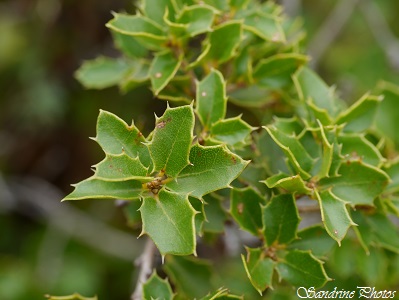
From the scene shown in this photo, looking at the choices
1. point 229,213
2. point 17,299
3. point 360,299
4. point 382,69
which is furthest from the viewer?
point 382,69

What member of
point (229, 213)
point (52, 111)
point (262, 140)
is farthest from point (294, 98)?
point (52, 111)

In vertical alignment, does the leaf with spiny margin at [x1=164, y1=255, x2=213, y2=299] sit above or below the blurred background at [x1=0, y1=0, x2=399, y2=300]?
above


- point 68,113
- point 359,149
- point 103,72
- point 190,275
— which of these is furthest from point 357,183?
point 68,113

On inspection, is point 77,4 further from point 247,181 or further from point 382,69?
point 247,181

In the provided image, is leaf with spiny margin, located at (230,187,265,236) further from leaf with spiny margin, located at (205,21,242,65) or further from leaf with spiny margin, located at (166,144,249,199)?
leaf with spiny margin, located at (205,21,242,65)

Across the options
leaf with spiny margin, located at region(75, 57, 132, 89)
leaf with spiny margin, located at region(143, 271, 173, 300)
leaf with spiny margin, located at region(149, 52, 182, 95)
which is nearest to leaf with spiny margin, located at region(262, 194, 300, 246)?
leaf with spiny margin, located at region(143, 271, 173, 300)
